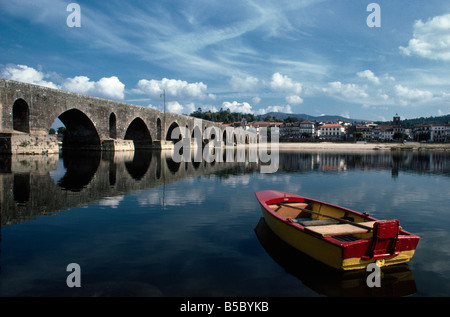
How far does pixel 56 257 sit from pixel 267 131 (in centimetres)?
13869

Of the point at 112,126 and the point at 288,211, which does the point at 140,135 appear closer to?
the point at 112,126

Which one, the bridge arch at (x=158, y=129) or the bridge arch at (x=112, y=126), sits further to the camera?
the bridge arch at (x=158, y=129)

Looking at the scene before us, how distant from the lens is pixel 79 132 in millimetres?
43188

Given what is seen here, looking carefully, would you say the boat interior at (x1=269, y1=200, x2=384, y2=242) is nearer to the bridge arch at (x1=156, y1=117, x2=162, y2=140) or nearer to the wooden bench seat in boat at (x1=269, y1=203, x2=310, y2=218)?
the wooden bench seat in boat at (x1=269, y1=203, x2=310, y2=218)

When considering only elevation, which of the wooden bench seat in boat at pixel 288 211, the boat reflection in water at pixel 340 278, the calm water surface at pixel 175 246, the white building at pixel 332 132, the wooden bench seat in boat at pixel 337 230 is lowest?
the boat reflection in water at pixel 340 278

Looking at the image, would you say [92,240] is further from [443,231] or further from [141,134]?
[141,134]

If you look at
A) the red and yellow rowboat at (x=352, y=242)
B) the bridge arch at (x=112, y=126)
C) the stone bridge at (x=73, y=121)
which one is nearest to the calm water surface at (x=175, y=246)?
the red and yellow rowboat at (x=352, y=242)

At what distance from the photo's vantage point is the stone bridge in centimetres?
2825

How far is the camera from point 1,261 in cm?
645

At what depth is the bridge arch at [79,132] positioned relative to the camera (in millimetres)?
39812

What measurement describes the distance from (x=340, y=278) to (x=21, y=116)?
1285 inches

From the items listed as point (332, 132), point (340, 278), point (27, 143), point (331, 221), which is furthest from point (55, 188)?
point (332, 132)

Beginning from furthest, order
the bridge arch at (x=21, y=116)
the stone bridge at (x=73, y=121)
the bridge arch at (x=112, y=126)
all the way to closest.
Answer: the bridge arch at (x=112, y=126) < the bridge arch at (x=21, y=116) < the stone bridge at (x=73, y=121)

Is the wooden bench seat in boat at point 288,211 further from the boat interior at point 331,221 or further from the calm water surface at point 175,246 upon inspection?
the calm water surface at point 175,246
